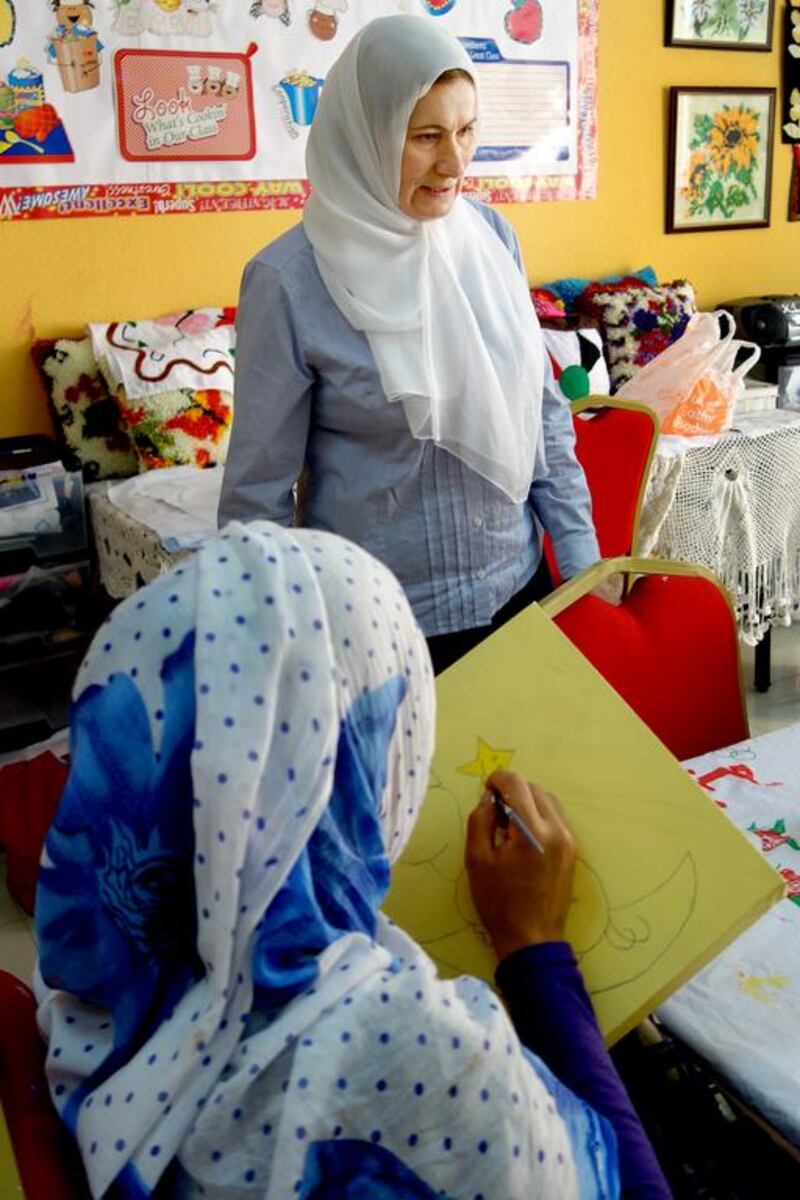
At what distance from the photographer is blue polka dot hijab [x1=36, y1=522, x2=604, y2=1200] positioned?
57 cm

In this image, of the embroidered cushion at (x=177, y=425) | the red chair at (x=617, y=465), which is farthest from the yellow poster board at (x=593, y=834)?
the embroidered cushion at (x=177, y=425)

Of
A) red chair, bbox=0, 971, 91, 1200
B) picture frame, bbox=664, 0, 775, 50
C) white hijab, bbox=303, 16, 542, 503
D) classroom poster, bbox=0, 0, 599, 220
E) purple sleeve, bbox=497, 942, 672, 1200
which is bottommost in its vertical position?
purple sleeve, bbox=497, 942, 672, 1200

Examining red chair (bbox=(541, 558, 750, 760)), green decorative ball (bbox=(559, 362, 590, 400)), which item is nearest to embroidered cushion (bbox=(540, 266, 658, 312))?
green decorative ball (bbox=(559, 362, 590, 400))

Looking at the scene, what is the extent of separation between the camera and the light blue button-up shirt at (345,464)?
1.38m

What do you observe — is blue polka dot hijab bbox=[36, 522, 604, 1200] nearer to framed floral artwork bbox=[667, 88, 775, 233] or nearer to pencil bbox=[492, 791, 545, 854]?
pencil bbox=[492, 791, 545, 854]

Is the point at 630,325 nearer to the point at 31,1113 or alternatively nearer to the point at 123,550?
the point at 123,550

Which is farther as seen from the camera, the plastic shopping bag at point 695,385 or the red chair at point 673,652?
the plastic shopping bag at point 695,385

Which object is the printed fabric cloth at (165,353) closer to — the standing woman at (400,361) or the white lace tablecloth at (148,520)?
the white lace tablecloth at (148,520)

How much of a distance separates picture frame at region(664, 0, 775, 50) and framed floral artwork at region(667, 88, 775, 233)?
15 centimetres

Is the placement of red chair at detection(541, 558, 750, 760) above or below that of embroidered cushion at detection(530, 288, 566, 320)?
below

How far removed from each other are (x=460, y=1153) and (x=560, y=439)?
1209mm

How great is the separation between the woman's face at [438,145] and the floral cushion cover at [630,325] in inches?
83.6

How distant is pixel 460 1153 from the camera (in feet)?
1.91

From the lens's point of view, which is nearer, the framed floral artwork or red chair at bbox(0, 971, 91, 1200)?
red chair at bbox(0, 971, 91, 1200)
